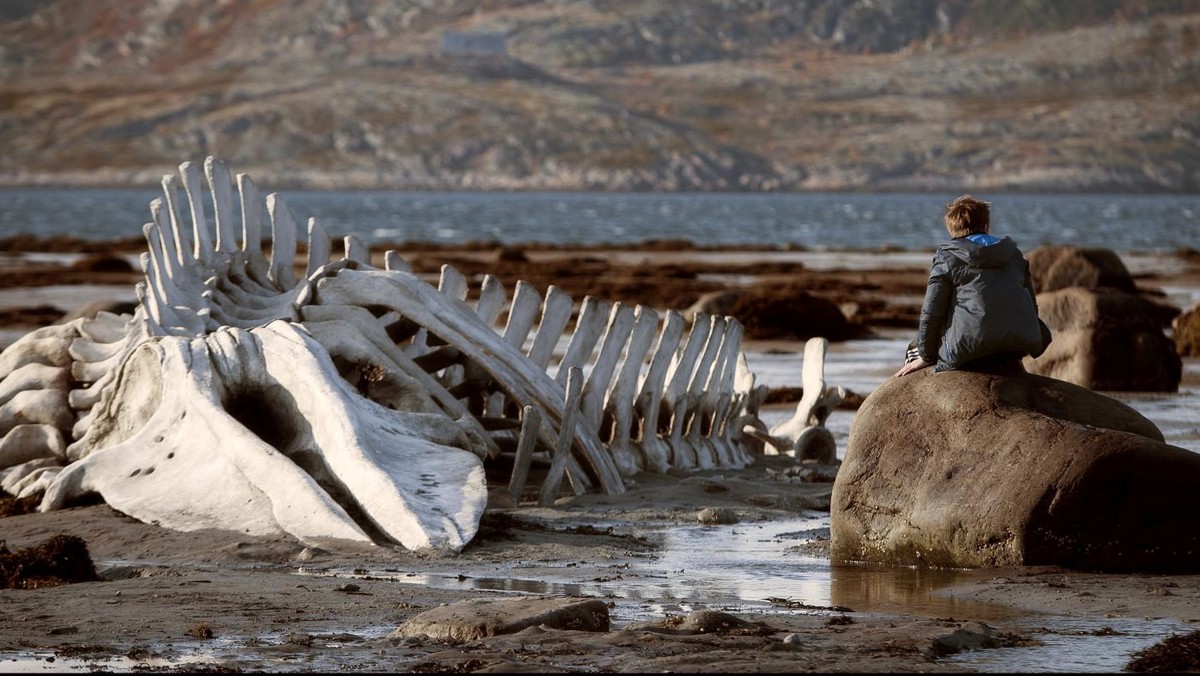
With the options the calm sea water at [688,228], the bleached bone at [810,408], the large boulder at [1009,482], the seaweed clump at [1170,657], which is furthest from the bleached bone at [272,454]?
the calm sea water at [688,228]

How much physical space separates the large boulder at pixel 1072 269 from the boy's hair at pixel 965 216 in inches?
736

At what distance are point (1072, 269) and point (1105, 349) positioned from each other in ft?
30.5

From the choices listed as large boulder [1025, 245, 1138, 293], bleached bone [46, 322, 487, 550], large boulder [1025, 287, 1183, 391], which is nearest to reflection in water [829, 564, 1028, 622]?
bleached bone [46, 322, 487, 550]

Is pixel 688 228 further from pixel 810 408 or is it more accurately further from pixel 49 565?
pixel 49 565

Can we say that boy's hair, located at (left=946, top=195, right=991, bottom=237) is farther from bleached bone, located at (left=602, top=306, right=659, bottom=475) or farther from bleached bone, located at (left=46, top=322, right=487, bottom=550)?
bleached bone, located at (left=602, top=306, right=659, bottom=475)

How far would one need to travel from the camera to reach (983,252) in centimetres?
→ 820

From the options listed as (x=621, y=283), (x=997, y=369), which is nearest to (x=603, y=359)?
(x=997, y=369)

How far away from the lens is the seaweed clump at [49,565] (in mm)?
7391

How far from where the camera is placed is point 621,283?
3644 centimetres

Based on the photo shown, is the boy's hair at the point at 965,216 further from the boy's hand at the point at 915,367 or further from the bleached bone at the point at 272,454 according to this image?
the bleached bone at the point at 272,454

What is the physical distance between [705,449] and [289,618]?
566 cm

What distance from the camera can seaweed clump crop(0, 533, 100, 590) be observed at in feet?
24.2

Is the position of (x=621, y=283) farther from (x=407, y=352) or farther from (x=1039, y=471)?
(x=1039, y=471)

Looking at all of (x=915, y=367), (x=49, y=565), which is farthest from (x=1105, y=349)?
(x=49, y=565)
